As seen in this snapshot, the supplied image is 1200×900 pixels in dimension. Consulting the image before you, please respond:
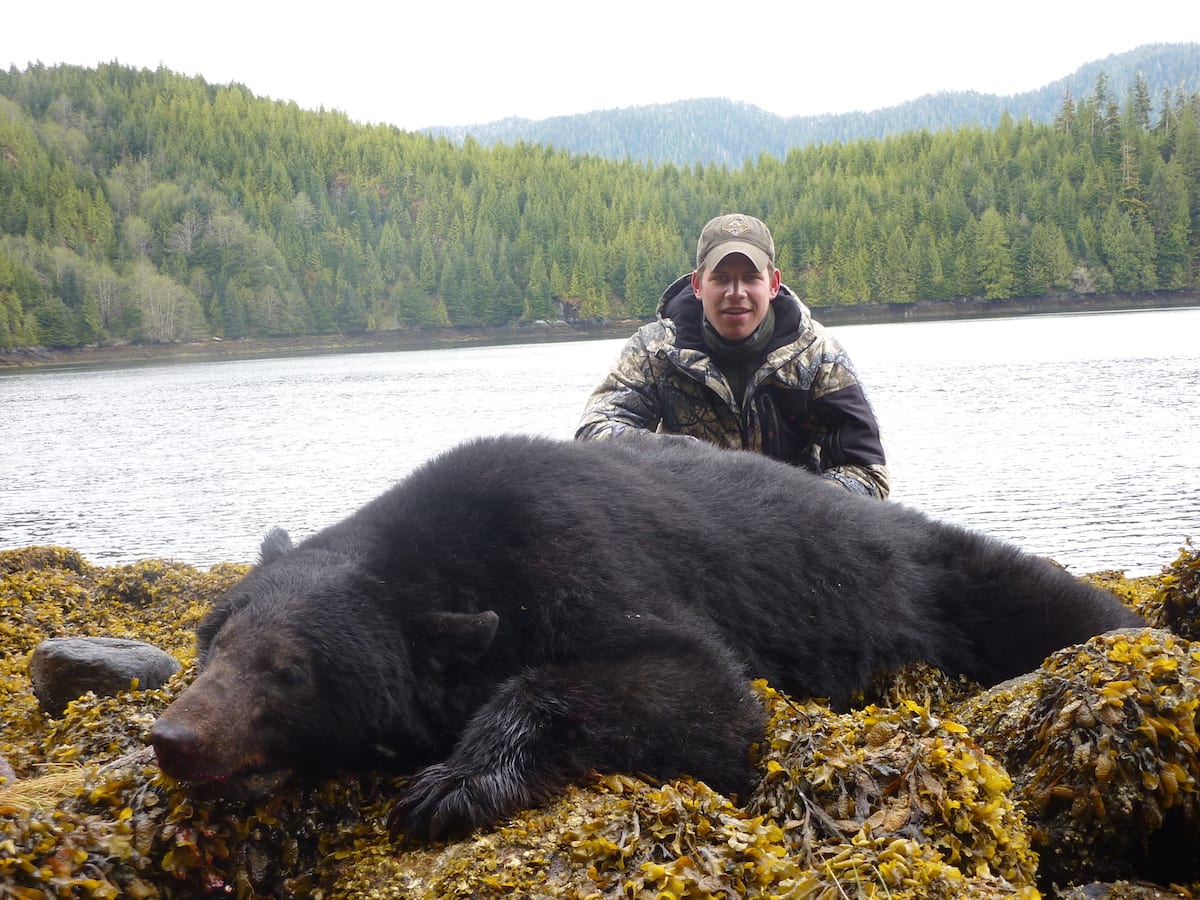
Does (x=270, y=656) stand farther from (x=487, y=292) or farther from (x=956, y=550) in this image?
(x=487, y=292)

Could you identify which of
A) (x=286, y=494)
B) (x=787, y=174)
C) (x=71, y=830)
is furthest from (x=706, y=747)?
(x=787, y=174)

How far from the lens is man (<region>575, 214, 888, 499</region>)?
204 inches

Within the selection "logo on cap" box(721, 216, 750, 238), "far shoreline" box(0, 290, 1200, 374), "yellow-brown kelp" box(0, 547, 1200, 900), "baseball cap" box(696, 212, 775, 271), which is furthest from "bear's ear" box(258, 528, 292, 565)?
"far shoreline" box(0, 290, 1200, 374)

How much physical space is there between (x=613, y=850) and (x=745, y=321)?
3.59m

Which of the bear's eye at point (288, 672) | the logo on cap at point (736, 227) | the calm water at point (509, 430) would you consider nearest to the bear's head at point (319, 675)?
the bear's eye at point (288, 672)

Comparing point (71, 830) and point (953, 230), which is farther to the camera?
point (953, 230)

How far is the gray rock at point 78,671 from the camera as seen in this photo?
3.72 m

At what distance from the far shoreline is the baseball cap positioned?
70101 mm

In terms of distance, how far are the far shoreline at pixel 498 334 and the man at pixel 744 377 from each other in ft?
230

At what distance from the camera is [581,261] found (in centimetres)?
9788

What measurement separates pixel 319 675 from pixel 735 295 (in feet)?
10.7

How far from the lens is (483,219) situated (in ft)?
372

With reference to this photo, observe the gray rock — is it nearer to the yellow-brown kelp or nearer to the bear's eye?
the yellow-brown kelp

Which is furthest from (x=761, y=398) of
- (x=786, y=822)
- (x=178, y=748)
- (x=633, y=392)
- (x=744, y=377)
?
(x=178, y=748)
